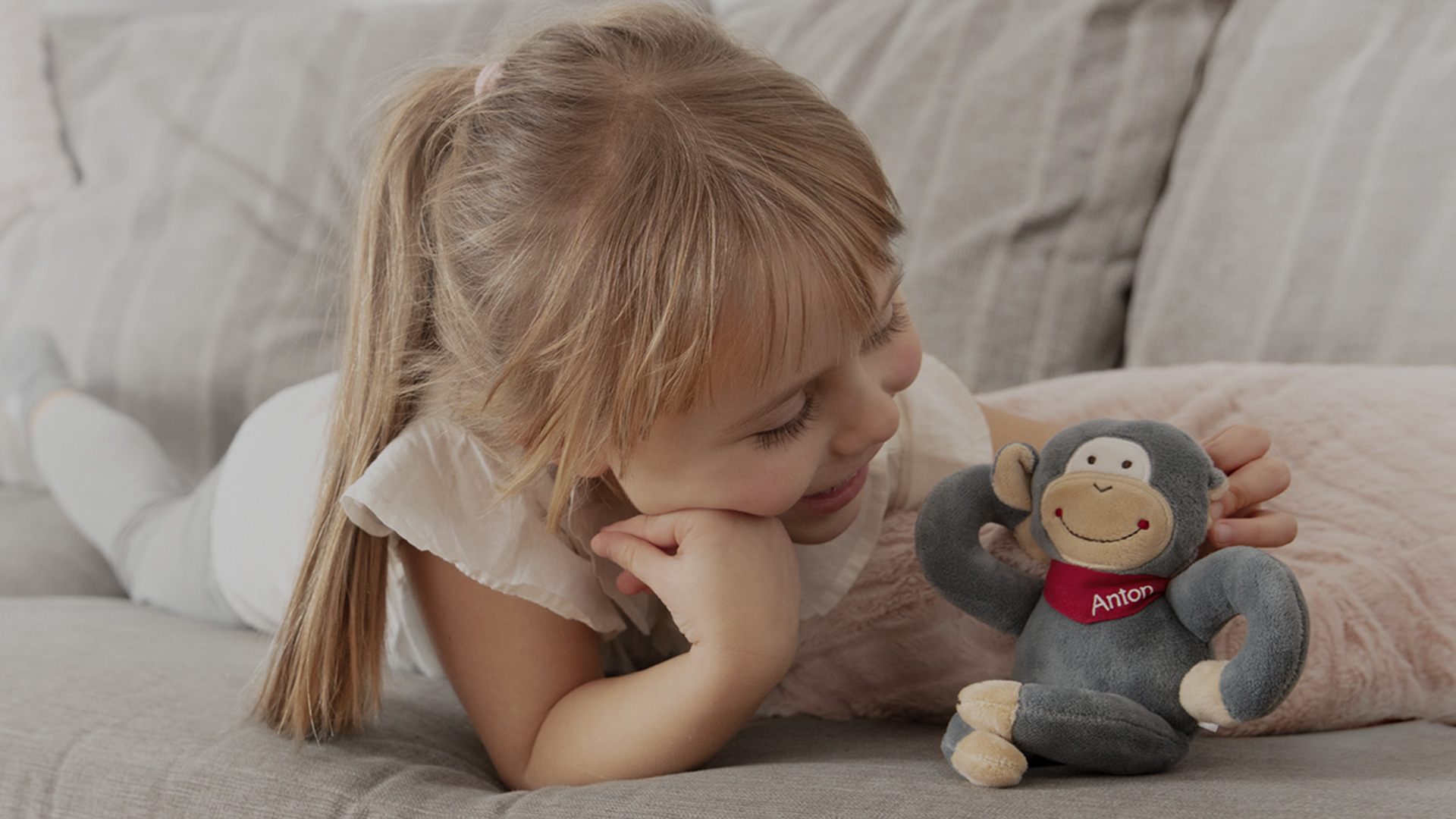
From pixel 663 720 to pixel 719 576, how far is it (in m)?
0.10

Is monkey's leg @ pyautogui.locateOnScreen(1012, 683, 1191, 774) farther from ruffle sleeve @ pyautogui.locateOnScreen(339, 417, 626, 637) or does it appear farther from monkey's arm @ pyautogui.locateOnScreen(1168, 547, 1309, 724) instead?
ruffle sleeve @ pyautogui.locateOnScreen(339, 417, 626, 637)

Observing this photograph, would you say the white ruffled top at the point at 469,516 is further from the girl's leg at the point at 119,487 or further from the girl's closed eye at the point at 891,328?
the girl's closed eye at the point at 891,328

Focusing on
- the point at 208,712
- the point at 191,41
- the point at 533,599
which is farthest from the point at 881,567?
the point at 191,41

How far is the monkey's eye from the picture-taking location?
612 mm

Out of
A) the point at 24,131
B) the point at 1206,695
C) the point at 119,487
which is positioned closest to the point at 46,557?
the point at 119,487

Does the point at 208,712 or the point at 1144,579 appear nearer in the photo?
the point at 1144,579

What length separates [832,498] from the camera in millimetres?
773

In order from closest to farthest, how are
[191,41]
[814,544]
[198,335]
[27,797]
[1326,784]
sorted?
1. [1326,784]
2. [27,797]
3. [814,544]
4. [198,335]
5. [191,41]

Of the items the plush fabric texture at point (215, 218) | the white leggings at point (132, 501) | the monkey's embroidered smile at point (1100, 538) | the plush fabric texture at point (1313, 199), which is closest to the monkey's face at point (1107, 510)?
the monkey's embroidered smile at point (1100, 538)

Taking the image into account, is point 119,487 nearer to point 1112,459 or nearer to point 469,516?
point 469,516

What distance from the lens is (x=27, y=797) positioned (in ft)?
2.30

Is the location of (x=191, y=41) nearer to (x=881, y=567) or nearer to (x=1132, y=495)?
(x=881, y=567)

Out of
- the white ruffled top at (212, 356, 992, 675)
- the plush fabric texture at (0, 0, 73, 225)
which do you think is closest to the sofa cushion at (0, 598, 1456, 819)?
the white ruffled top at (212, 356, 992, 675)

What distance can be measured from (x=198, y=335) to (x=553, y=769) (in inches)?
38.0
